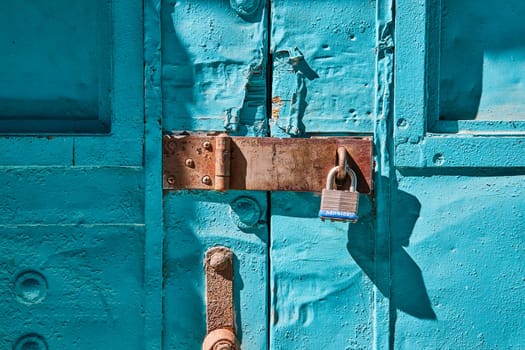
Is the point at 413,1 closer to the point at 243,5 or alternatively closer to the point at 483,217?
the point at 243,5

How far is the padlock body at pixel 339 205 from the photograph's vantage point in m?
1.35

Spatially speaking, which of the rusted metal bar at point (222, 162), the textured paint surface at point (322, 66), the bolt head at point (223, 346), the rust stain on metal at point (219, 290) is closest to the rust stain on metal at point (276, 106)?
the textured paint surface at point (322, 66)

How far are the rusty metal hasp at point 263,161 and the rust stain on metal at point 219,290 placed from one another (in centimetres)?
18

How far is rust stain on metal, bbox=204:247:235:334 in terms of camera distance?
1.50 m

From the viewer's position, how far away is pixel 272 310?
1.50 meters

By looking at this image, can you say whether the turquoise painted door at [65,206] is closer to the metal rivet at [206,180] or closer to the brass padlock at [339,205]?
the metal rivet at [206,180]

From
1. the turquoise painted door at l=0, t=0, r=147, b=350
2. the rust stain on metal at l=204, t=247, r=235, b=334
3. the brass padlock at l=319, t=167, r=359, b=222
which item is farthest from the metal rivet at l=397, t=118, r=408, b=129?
the turquoise painted door at l=0, t=0, r=147, b=350

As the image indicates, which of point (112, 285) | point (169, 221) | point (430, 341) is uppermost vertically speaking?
point (169, 221)

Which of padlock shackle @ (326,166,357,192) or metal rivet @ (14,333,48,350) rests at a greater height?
padlock shackle @ (326,166,357,192)

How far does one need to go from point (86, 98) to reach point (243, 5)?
48 cm

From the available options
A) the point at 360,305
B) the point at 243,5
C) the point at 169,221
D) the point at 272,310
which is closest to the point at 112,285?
the point at 169,221

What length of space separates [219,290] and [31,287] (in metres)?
0.50

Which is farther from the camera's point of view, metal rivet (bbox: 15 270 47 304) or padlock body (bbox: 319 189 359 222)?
metal rivet (bbox: 15 270 47 304)

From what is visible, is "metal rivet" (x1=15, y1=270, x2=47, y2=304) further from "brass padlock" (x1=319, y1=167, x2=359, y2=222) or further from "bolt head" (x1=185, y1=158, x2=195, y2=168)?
"brass padlock" (x1=319, y1=167, x2=359, y2=222)
